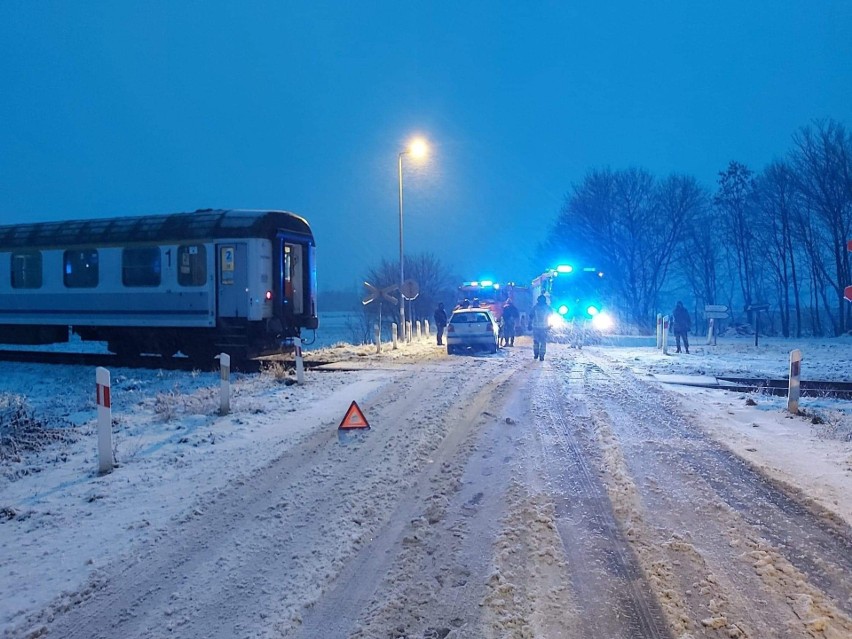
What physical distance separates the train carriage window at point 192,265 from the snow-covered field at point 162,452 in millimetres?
3170

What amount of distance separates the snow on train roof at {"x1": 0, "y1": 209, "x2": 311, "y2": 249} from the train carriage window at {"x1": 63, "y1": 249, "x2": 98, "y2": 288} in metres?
0.33

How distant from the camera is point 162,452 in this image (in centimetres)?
745

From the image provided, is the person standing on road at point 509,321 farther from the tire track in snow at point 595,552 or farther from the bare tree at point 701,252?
the bare tree at point 701,252

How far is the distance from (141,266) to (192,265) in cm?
191

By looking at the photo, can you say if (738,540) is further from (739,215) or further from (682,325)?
(739,215)

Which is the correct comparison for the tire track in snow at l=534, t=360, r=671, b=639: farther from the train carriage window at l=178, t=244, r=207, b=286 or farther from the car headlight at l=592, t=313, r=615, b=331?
the car headlight at l=592, t=313, r=615, b=331

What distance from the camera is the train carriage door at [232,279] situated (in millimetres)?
16234

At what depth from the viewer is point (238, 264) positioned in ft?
53.4

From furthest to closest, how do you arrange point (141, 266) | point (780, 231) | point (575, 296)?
point (780, 231), point (575, 296), point (141, 266)

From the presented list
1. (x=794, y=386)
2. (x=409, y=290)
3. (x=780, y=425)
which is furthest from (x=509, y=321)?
(x=780, y=425)

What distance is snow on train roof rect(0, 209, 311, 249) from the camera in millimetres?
16516

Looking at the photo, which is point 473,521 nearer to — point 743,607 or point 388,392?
point 743,607

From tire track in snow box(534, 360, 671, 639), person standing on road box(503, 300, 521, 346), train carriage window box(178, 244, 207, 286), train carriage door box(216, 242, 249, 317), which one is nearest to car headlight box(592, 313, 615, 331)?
person standing on road box(503, 300, 521, 346)

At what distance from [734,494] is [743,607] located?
2288mm
